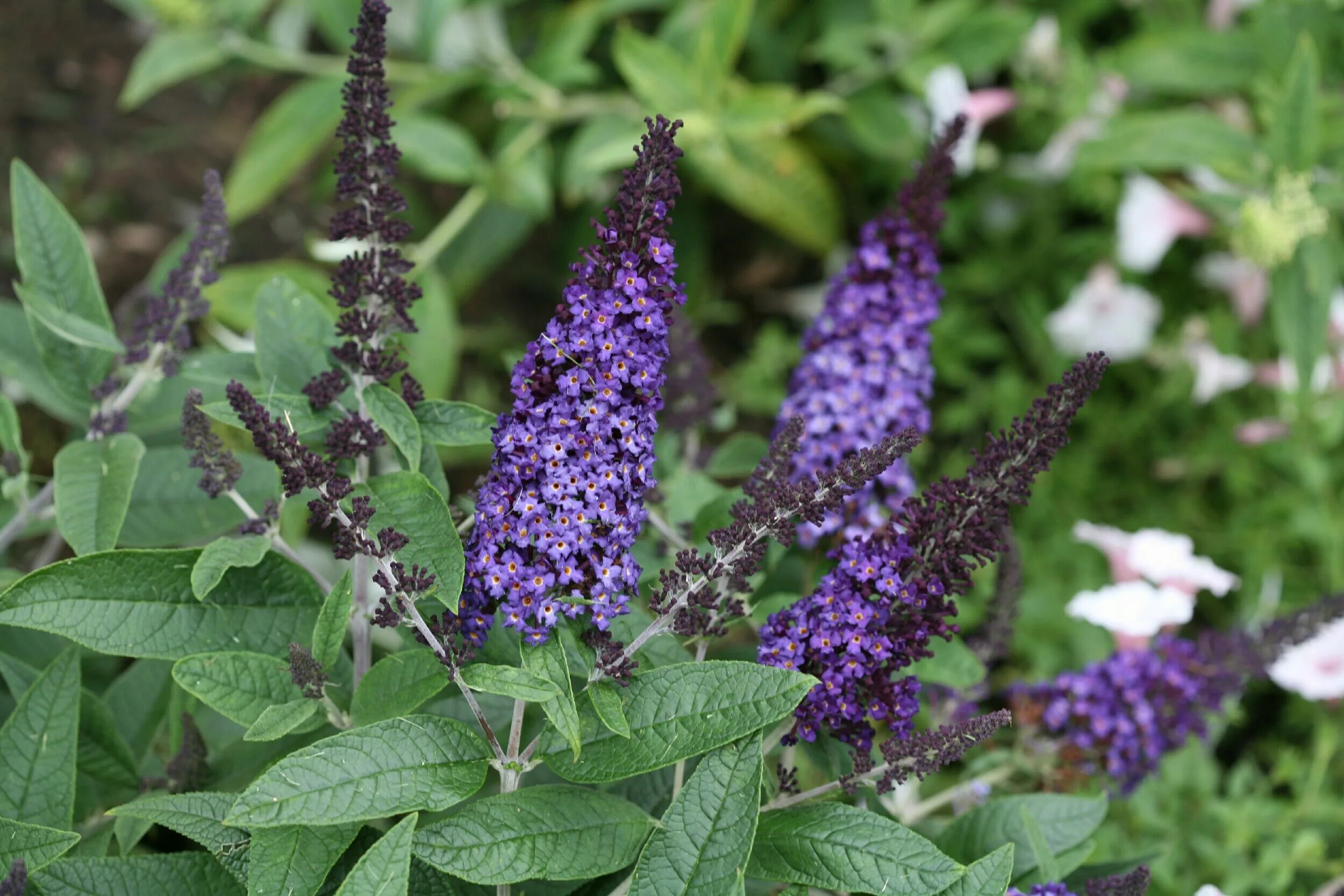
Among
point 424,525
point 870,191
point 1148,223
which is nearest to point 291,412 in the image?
point 424,525

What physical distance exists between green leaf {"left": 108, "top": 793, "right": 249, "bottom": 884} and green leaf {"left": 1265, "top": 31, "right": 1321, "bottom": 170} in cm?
204

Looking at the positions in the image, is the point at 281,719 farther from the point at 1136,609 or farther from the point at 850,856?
the point at 1136,609

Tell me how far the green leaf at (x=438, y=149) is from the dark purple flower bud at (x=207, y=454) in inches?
58.6

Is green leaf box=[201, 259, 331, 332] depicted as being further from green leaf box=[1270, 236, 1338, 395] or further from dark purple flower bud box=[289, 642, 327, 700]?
green leaf box=[1270, 236, 1338, 395]

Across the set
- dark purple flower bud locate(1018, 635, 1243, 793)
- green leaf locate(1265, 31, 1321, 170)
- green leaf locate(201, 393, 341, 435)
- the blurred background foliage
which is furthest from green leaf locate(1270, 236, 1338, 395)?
green leaf locate(201, 393, 341, 435)

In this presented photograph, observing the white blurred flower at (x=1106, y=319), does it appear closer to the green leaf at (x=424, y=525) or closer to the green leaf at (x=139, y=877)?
the green leaf at (x=424, y=525)

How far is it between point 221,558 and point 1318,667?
6.26 feet

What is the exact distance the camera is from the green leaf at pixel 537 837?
40.6 inches

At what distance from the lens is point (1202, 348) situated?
2.67 m

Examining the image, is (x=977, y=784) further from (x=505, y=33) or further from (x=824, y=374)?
(x=505, y=33)

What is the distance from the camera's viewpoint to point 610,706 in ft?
3.48

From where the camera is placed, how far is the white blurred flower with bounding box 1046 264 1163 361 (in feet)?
8.85

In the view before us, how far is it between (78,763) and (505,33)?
7.71 ft

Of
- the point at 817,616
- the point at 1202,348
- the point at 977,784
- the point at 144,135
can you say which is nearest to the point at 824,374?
the point at 817,616
